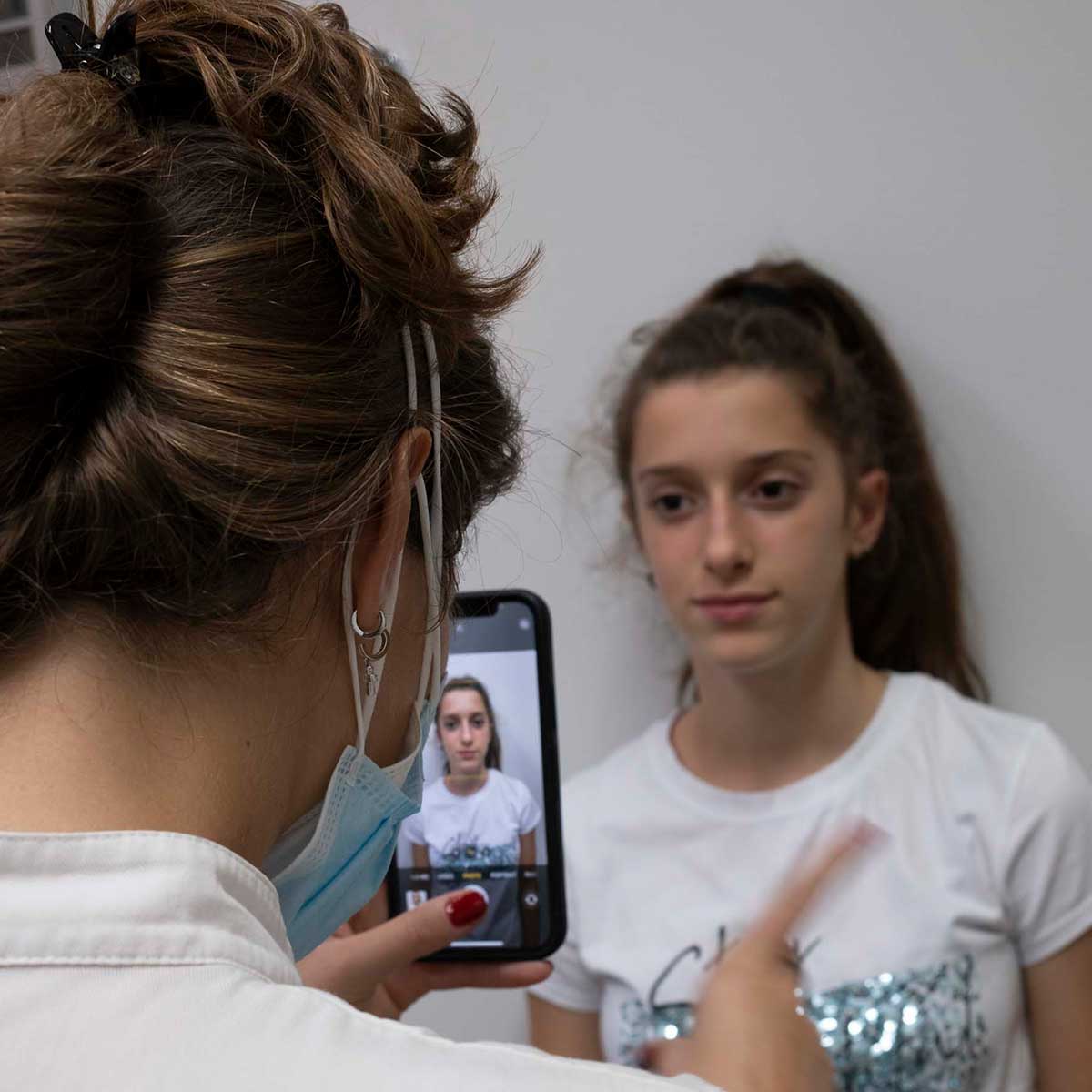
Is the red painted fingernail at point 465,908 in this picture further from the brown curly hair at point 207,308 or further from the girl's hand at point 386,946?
the brown curly hair at point 207,308

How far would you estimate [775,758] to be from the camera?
1.17 metres

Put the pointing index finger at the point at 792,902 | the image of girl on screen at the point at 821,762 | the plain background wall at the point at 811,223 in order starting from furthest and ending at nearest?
the plain background wall at the point at 811,223 < the image of girl on screen at the point at 821,762 < the pointing index finger at the point at 792,902

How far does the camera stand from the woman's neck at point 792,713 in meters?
1.16

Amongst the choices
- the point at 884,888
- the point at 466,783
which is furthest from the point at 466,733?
the point at 884,888

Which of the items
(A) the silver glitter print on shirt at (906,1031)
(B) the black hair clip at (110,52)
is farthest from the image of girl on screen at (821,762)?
(B) the black hair clip at (110,52)

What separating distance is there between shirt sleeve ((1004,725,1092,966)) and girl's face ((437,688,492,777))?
1.42 feet

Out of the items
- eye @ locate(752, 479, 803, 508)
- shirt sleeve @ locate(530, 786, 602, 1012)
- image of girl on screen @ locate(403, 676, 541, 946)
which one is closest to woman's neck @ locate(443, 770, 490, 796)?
image of girl on screen @ locate(403, 676, 541, 946)

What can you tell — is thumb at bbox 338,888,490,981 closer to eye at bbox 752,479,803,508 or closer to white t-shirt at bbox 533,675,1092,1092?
white t-shirt at bbox 533,675,1092,1092

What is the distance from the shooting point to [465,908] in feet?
2.76

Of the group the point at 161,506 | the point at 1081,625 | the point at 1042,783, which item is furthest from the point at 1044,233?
the point at 161,506

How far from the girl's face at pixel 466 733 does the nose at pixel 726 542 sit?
0.25 meters

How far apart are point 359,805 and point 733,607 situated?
559 mm

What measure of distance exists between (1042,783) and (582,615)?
46 cm

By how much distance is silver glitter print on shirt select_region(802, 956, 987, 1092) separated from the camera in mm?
1007
